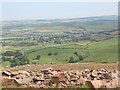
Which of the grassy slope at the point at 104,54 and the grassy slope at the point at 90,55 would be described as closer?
the grassy slope at the point at 104,54

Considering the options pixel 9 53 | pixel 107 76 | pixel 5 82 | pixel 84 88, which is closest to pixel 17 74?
pixel 5 82

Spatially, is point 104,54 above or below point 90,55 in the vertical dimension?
above

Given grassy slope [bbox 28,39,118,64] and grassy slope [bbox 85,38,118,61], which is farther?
grassy slope [bbox 28,39,118,64]

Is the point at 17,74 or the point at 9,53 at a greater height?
the point at 17,74

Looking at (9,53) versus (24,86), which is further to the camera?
(9,53)

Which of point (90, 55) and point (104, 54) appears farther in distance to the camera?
point (90, 55)

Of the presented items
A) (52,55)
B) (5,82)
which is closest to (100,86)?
(5,82)

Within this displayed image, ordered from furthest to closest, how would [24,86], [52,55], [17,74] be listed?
[52,55] < [17,74] < [24,86]

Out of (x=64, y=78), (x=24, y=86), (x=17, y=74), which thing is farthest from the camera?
(x=17, y=74)

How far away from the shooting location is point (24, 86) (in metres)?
11.6

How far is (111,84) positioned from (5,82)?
7.68 metres

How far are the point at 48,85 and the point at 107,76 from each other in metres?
5.01

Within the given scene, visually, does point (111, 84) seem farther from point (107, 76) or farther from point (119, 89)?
point (107, 76)

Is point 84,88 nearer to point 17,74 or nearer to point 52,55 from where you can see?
point 17,74
